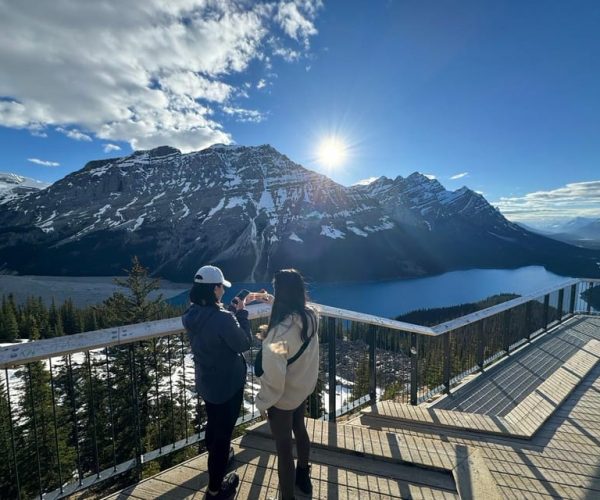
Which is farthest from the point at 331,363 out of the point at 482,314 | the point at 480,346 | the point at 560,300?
the point at 560,300

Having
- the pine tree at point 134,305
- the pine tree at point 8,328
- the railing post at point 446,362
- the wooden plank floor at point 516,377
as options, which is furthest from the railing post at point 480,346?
the pine tree at point 8,328

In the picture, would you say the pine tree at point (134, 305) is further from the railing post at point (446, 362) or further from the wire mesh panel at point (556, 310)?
the wire mesh panel at point (556, 310)

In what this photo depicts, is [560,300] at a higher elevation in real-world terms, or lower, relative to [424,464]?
lower

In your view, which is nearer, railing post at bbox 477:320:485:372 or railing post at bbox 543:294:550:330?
railing post at bbox 477:320:485:372

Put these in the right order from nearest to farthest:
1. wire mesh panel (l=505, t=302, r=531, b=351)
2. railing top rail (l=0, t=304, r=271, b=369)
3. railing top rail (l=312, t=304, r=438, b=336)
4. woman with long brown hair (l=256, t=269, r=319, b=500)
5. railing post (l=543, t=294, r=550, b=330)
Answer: railing top rail (l=0, t=304, r=271, b=369)
woman with long brown hair (l=256, t=269, r=319, b=500)
railing top rail (l=312, t=304, r=438, b=336)
wire mesh panel (l=505, t=302, r=531, b=351)
railing post (l=543, t=294, r=550, b=330)

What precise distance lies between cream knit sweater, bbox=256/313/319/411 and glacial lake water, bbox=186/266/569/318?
291 feet

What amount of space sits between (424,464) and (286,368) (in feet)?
4.62

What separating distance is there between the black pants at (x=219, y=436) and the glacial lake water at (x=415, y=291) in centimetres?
8844

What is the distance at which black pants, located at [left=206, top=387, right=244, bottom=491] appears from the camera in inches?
95.7

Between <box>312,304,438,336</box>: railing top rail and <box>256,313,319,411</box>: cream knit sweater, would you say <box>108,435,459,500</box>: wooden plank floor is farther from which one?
<box>312,304,438,336</box>: railing top rail

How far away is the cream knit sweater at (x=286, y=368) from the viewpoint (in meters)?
2.23

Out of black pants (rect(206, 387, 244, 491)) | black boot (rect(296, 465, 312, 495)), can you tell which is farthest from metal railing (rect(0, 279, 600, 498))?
black boot (rect(296, 465, 312, 495))

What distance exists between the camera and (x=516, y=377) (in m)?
5.91

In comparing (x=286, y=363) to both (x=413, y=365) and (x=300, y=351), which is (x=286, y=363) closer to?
(x=300, y=351)
